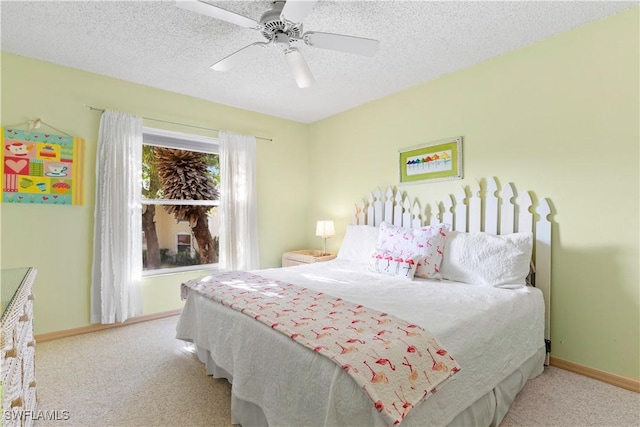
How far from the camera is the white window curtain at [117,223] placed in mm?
2959

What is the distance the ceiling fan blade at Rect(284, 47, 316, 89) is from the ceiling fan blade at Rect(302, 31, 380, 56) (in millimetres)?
142

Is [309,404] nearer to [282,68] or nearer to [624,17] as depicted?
[282,68]

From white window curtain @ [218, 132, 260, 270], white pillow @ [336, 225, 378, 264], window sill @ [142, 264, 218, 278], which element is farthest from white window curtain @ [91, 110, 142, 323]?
white pillow @ [336, 225, 378, 264]

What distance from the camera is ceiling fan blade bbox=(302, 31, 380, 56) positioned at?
1886 millimetres

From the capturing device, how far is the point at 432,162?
3104 mm

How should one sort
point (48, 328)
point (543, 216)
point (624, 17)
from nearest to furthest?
1. point (624, 17)
2. point (543, 216)
3. point (48, 328)

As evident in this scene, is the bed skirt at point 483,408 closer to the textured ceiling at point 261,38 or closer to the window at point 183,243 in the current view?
the window at point 183,243

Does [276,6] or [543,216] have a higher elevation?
[276,6]

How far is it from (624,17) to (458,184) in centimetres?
149

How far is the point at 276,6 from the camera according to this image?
1.93 m

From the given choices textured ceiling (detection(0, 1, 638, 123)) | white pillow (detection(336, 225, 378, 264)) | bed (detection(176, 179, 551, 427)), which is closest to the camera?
bed (detection(176, 179, 551, 427))

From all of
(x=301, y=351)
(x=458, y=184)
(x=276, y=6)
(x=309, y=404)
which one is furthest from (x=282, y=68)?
(x=309, y=404)

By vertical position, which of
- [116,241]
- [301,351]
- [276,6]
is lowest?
[301,351]

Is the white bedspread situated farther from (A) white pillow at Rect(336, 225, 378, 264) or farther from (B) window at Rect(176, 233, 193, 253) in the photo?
(B) window at Rect(176, 233, 193, 253)
